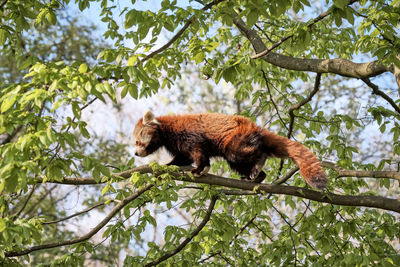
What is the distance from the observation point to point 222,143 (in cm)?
472

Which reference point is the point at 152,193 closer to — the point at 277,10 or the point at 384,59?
the point at 277,10

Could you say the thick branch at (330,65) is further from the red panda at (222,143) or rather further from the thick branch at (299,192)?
the thick branch at (299,192)

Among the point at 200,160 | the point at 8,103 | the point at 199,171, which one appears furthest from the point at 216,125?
the point at 8,103

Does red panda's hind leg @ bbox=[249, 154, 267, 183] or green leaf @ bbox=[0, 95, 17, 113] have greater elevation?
red panda's hind leg @ bbox=[249, 154, 267, 183]

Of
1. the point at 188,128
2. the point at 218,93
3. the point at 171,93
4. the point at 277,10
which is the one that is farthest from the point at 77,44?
the point at 277,10

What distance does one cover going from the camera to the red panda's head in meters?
5.28

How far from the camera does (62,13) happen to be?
1166cm

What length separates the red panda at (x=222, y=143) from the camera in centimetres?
435

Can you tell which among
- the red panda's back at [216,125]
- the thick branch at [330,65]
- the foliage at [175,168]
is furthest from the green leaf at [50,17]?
the thick branch at [330,65]

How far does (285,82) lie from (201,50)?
2487 mm

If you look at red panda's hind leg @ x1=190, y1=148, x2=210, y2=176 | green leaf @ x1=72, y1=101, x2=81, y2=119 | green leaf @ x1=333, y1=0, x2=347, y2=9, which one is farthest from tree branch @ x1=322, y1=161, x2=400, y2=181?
green leaf @ x1=72, y1=101, x2=81, y2=119

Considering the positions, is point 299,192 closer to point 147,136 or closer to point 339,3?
point 339,3

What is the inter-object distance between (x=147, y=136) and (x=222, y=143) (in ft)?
3.40

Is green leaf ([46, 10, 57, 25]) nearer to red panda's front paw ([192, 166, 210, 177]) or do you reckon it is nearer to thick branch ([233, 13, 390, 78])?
thick branch ([233, 13, 390, 78])
